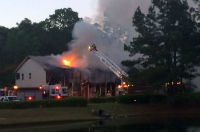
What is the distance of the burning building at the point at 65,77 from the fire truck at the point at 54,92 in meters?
4.78

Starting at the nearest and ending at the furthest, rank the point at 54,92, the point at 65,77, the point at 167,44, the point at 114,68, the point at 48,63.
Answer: the point at 167,44, the point at 114,68, the point at 54,92, the point at 65,77, the point at 48,63

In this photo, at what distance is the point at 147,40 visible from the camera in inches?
2904

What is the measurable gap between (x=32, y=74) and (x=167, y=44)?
106ft

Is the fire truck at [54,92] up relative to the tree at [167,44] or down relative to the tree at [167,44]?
down

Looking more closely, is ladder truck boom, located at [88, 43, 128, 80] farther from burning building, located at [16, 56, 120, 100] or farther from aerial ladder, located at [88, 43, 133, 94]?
burning building, located at [16, 56, 120, 100]

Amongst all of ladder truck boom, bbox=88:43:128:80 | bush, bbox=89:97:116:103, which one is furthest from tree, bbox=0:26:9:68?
bush, bbox=89:97:116:103

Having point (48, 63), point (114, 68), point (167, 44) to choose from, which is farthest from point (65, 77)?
point (167, 44)

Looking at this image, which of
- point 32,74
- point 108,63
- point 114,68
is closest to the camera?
point 114,68

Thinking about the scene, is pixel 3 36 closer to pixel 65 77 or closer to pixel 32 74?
pixel 32 74

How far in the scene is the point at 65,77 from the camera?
285 ft

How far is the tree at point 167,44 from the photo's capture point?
6981 centimetres

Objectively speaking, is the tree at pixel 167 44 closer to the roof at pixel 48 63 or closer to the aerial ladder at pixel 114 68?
the aerial ladder at pixel 114 68

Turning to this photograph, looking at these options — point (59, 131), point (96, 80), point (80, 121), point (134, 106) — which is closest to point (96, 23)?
point (96, 80)

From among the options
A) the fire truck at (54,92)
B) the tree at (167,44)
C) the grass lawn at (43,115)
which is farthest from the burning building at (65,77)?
the grass lawn at (43,115)
